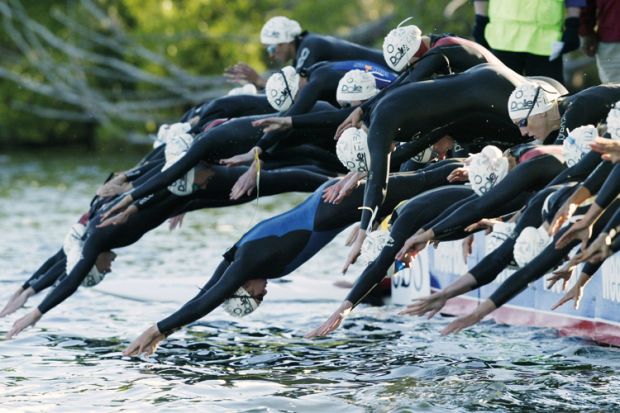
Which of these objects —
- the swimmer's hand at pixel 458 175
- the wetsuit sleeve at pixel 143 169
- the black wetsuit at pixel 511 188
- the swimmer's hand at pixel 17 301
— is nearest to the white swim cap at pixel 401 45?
the swimmer's hand at pixel 458 175

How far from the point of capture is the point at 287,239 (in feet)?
29.2

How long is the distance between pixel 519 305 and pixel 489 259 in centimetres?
276

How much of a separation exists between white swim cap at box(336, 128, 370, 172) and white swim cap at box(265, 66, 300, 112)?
1.63m

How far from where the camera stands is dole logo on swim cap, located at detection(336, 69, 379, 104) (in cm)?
916

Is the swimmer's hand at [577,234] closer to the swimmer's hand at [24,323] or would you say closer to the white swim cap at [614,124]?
the white swim cap at [614,124]

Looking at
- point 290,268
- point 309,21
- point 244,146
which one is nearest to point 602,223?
point 290,268

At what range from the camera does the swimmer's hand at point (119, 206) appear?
9.89 meters

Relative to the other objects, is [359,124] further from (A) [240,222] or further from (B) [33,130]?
(B) [33,130]

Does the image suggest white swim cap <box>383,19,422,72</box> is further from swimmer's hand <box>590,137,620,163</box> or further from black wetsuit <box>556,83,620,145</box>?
swimmer's hand <box>590,137,620,163</box>

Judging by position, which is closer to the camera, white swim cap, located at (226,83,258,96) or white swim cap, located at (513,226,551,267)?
white swim cap, located at (513,226,551,267)

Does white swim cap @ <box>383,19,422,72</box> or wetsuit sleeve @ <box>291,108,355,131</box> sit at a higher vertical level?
white swim cap @ <box>383,19,422,72</box>

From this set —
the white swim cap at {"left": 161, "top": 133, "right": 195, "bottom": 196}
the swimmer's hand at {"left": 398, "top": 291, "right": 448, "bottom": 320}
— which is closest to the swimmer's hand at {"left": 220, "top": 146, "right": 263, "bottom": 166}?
the white swim cap at {"left": 161, "top": 133, "right": 195, "bottom": 196}

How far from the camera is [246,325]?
1062 cm

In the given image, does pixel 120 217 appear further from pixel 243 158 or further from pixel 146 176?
pixel 243 158
